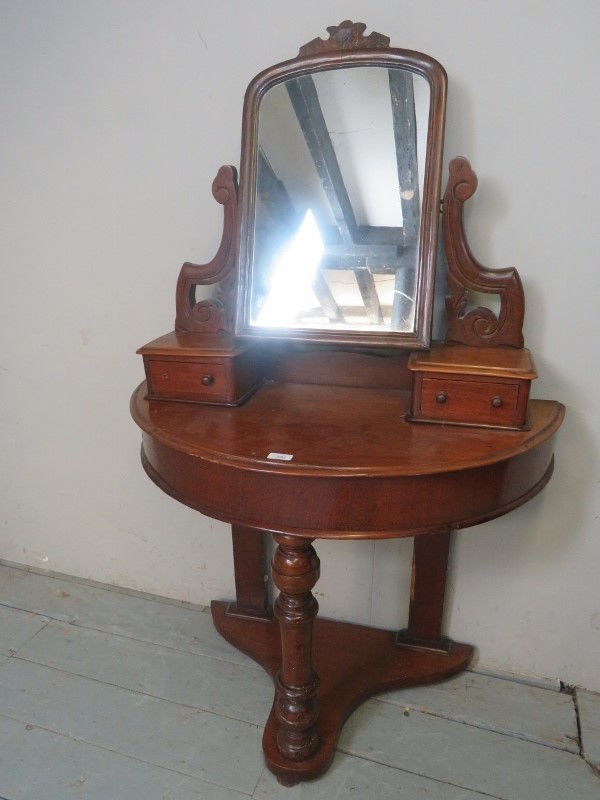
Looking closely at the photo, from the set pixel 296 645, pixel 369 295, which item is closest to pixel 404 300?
pixel 369 295

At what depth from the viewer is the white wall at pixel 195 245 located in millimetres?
1245

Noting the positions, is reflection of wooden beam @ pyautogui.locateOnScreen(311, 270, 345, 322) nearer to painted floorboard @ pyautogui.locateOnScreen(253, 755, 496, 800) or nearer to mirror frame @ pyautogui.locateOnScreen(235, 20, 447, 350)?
mirror frame @ pyautogui.locateOnScreen(235, 20, 447, 350)

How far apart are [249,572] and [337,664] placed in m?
0.38

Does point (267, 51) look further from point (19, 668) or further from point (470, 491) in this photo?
point (19, 668)

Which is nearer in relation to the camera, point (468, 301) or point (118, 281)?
point (468, 301)

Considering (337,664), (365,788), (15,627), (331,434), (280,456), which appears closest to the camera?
(280,456)

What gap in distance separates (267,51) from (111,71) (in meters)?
0.45

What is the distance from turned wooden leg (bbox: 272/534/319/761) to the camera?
46.8 inches

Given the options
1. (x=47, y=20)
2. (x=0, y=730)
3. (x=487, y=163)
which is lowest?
(x=0, y=730)

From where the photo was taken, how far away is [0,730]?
154cm

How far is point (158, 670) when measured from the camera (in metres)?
1.73

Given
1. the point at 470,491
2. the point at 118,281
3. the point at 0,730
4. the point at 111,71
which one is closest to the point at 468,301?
the point at 470,491

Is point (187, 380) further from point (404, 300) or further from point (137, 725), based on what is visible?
point (137, 725)

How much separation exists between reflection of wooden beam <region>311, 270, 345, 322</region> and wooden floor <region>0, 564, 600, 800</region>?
111 centimetres
